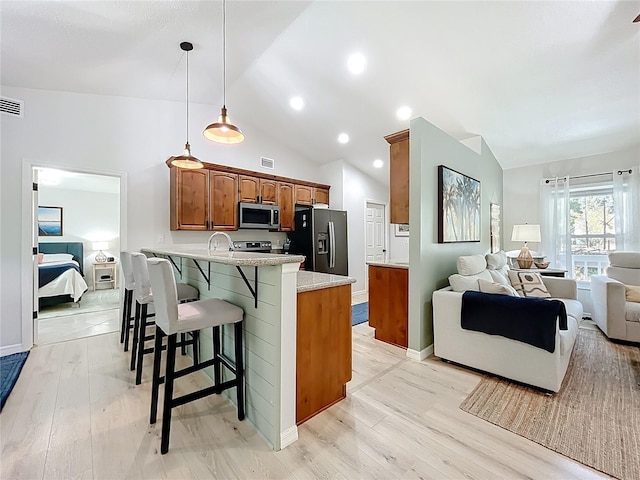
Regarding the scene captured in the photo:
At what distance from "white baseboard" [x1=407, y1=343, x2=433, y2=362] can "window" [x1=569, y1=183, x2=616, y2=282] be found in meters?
3.23

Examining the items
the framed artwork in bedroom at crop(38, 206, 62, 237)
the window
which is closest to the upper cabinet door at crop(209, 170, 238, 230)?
the framed artwork in bedroom at crop(38, 206, 62, 237)

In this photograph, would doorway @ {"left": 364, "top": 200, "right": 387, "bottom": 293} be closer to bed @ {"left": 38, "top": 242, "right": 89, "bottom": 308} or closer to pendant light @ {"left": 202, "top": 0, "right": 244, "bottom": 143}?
pendant light @ {"left": 202, "top": 0, "right": 244, "bottom": 143}

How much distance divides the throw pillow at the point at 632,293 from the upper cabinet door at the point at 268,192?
182 inches

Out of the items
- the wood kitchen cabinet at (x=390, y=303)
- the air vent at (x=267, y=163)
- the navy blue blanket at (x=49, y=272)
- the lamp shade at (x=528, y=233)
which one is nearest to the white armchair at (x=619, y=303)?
the lamp shade at (x=528, y=233)

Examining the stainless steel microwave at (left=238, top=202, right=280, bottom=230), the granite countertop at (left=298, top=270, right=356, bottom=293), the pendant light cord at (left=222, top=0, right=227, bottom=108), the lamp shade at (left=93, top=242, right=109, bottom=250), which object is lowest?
the granite countertop at (left=298, top=270, right=356, bottom=293)

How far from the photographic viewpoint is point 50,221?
→ 236 inches

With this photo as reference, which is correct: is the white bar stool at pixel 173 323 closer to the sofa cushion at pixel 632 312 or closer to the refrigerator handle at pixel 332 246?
the refrigerator handle at pixel 332 246

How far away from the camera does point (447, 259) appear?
3188 millimetres

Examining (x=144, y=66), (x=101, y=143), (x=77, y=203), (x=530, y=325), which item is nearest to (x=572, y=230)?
(x=530, y=325)

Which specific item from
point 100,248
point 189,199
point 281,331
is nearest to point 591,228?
point 281,331

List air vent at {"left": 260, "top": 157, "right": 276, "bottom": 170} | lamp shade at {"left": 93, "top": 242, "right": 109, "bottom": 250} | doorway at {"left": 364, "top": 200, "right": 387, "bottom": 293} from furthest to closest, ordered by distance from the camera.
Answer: lamp shade at {"left": 93, "top": 242, "right": 109, "bottom": 250}, doorway at {"left": 364, "top": 200, "right": 387, "bottom": 293}, air vent at {"left": 260, "top": 157, "right": 276, "bottom": 170}

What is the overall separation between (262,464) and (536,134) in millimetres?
4725

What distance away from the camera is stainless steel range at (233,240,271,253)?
436 centimetres

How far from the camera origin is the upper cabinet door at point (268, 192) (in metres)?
4.59
